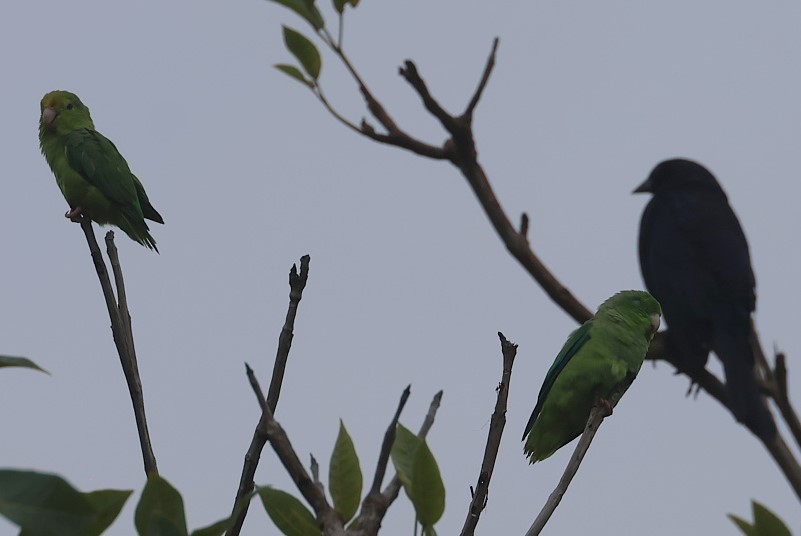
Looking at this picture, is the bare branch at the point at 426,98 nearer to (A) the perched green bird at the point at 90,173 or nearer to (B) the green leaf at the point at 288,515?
(B) the green leaf at the point at 288,515

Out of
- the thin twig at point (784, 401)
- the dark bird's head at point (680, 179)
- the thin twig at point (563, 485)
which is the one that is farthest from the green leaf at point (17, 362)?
the dark bird's head at point (680, 179)

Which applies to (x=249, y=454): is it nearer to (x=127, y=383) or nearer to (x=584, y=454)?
(x=127, y=383)

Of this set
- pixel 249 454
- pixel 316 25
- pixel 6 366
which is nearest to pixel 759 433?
pixel 249 454

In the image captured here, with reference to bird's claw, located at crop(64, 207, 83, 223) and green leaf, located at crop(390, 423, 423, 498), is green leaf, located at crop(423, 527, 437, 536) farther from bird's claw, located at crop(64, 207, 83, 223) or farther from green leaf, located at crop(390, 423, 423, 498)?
bird's claw, located at crop(64, 207, 83, 223)

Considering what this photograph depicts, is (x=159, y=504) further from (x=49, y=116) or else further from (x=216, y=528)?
(x=49, y=116)

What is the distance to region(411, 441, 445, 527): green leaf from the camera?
5.10 feet

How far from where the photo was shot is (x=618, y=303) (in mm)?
3883

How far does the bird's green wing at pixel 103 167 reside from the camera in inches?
200

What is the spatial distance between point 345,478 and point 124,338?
0.78m

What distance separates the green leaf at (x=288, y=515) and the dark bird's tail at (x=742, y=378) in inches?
46.1

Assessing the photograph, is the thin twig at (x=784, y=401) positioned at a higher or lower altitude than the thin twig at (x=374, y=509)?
higher

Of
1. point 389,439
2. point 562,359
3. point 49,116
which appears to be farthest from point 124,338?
point 49,116

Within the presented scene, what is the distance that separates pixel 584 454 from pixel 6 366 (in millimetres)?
1079

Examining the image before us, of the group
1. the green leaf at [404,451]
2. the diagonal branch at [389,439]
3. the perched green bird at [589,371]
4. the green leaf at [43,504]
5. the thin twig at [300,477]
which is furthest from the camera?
the perched green bird at [589,371]
